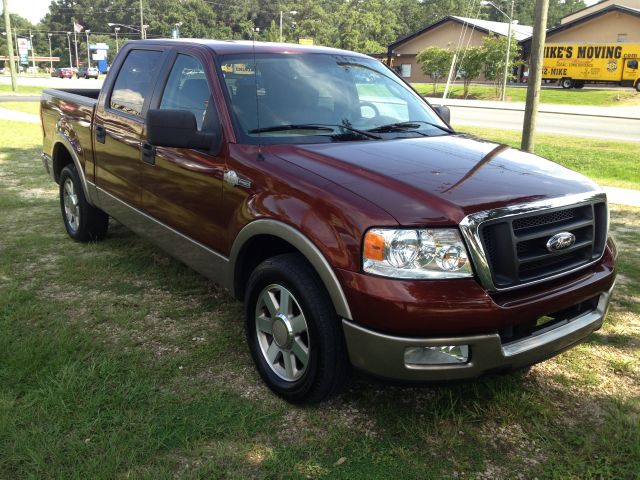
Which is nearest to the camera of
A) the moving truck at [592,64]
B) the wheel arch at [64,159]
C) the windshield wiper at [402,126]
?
the windshield wiper at [402,126]

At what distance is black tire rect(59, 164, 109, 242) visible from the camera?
5.64m

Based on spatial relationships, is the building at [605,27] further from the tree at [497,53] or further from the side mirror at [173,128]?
the side mirror at [173,128]

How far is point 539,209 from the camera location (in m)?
2.76

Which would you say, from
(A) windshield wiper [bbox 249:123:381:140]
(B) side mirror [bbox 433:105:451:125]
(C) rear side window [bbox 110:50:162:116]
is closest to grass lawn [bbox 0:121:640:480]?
(A) windshield wiper [bbox 249:123:381:140]

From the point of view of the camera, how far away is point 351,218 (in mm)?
2641

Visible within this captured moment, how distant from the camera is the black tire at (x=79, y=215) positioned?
564cm

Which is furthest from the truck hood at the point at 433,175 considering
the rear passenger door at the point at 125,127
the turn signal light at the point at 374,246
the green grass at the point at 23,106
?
the green grass at the point at 23,106

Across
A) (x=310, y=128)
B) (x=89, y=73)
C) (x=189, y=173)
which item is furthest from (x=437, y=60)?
(x=89, y=73)

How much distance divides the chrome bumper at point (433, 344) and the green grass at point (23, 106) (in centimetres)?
1925

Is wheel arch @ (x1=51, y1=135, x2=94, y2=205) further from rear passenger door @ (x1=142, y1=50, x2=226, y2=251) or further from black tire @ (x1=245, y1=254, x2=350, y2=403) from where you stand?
black tire @ (x1=245, y1=254, x2=350, y2=403)

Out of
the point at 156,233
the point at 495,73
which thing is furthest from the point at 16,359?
the point at 495,73

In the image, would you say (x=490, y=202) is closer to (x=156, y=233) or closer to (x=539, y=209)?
(x=539, y=209)

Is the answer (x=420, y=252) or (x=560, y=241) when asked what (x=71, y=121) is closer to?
(x=420, y=252)

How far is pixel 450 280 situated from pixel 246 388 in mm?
1404
